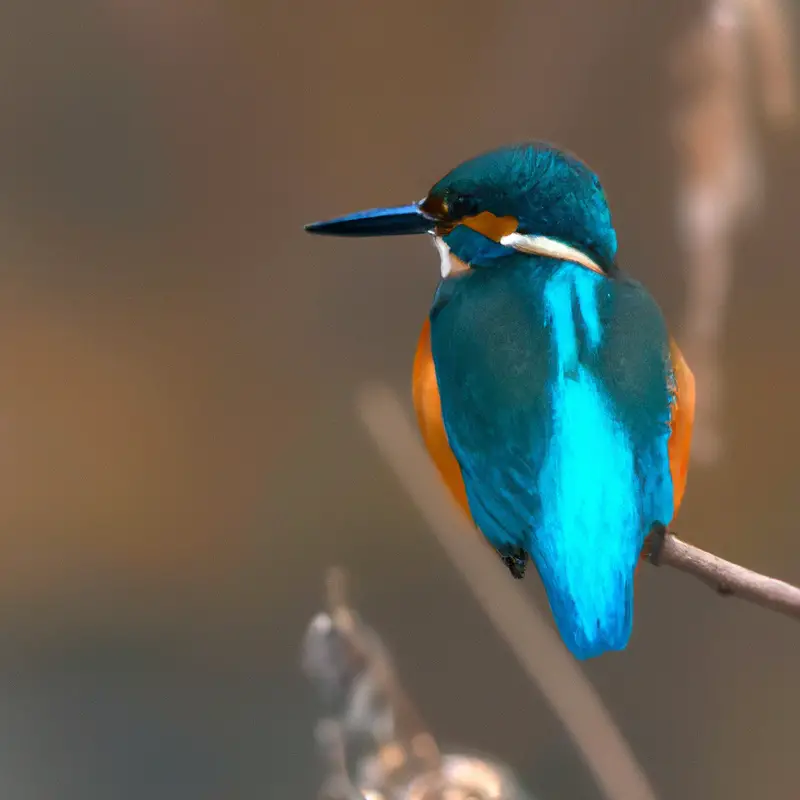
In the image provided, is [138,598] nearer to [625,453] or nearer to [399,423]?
[399,423]

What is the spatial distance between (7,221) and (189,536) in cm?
25

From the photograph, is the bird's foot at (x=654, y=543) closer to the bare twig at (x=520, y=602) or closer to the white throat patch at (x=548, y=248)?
the bare twig at (x=520, y=602)

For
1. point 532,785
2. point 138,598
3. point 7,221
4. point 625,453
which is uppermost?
point 7,221

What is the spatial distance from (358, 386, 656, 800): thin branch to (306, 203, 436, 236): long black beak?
109 mm

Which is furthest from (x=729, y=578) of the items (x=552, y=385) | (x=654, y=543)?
(x=552, y=385)

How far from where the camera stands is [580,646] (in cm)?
40

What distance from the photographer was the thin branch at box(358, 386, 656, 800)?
520mm

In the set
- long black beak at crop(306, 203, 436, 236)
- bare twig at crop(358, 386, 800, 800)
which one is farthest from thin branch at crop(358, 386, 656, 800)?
long black beak at crop(306, 203, 436, 236)

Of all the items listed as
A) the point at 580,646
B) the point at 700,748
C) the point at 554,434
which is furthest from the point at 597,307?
the point at 700,748

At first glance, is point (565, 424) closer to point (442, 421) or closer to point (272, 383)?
point (442, 421)

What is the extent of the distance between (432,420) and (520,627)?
15cm

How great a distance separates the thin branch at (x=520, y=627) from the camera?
1.71 feet

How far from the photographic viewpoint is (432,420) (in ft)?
1.58

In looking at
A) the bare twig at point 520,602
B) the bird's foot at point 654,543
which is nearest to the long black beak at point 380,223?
the bare twig at point 520,602
